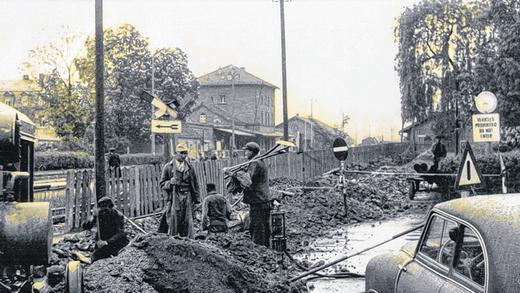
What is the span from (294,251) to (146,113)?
46.1 m

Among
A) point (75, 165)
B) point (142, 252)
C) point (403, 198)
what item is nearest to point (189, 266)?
point (142, 252)

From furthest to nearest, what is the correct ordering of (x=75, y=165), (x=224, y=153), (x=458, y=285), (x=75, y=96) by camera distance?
(x=224, y=153)
(x=75, y=96)
(x=75, y=165)
(x=458, y=285)

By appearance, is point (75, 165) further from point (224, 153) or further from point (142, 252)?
point (142, 252)

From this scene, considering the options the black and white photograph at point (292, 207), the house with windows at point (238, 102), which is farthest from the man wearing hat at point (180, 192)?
the house with windows at point (238, 102)

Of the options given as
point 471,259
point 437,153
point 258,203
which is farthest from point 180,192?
point 437,153

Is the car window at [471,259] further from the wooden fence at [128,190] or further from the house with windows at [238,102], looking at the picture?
the house with windows at [238,102]

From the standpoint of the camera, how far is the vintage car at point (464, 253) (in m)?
3.42

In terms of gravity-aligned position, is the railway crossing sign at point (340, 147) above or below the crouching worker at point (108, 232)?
above

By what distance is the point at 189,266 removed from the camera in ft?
23.1

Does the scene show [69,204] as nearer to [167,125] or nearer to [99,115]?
[99,115]

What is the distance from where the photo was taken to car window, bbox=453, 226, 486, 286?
3.67 meters

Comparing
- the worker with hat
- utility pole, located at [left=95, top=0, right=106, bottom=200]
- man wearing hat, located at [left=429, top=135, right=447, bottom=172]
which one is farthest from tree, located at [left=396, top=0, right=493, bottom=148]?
the worker with hat

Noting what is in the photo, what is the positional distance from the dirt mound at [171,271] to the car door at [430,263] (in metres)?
2.76

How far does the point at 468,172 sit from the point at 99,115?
7.77 meters
